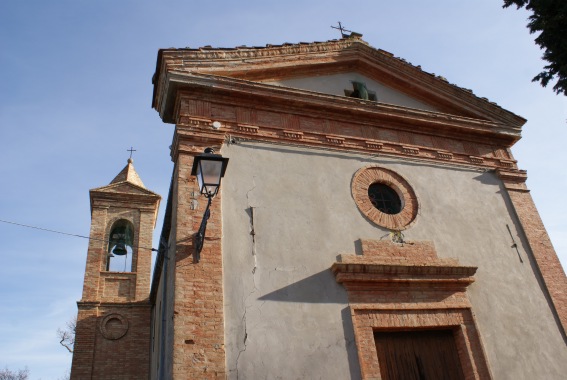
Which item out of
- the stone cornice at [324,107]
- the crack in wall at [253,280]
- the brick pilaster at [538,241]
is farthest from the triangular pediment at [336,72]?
the crack in wall at [253,280]

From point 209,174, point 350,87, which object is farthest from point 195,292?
point 350,87

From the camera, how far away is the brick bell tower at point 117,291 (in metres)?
13.2

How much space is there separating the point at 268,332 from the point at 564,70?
5.49 meters

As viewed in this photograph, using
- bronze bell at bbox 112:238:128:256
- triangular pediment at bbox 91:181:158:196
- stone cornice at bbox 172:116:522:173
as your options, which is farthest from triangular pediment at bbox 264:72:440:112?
triangular pediment at bbox 91:181:158:196

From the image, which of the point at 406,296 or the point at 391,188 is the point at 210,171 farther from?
the point at 391,188

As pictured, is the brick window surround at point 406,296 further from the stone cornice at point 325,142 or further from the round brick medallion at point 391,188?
the stone cornice at point 325,142

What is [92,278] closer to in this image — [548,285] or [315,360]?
[315,360]

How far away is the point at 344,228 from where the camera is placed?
7227mm

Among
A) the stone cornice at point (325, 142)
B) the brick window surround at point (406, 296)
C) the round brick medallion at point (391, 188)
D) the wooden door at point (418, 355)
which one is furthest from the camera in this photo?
the round brick medallion at point (391, 188)

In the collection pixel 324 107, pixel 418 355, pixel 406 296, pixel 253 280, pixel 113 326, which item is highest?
pixel 324 107

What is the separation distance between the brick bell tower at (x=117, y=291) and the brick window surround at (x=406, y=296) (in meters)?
6.84

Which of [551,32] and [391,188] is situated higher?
[551,32]

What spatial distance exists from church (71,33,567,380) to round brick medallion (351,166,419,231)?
0.08ft

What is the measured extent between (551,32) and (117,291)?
515 inches
